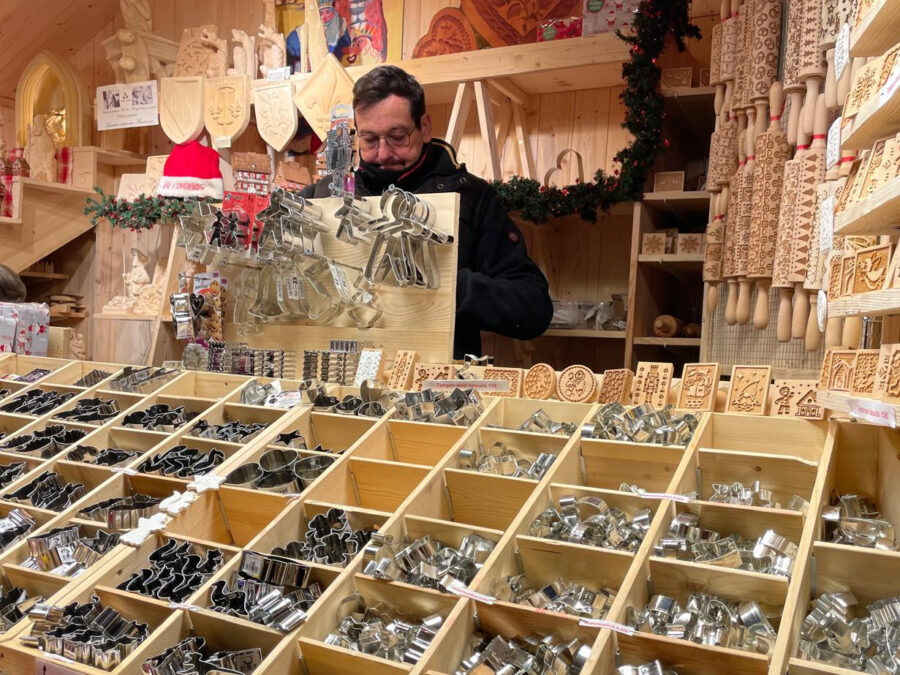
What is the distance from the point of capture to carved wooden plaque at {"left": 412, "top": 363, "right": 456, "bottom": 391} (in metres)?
2.22

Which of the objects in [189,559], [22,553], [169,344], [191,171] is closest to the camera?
[189,559]

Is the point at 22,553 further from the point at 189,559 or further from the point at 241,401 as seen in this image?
the point at 241,401

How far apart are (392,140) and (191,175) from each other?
2.52 metres

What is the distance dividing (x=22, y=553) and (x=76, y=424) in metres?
0.56

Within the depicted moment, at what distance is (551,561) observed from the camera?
1.46m

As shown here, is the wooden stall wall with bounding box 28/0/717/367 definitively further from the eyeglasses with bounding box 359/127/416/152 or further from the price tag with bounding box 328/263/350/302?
the price tag with bounding box 328/263/350/302

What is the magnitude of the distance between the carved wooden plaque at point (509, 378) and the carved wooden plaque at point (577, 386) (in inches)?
4.5

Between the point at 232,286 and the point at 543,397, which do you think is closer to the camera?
the point at 543,397

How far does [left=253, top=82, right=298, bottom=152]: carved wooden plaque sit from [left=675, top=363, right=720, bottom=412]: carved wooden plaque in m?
3.69

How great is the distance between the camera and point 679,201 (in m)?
4.02

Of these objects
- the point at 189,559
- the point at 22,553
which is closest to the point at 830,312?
the point at 189,559

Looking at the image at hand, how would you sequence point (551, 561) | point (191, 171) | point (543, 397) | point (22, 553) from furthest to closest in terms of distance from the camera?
point (191, 171) < point (543, 397) < point (22, 553) < point (551, 561)

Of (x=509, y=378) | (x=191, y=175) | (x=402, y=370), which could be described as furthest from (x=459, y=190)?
(x=191, y=175)

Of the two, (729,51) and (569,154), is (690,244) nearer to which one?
(729,51)
